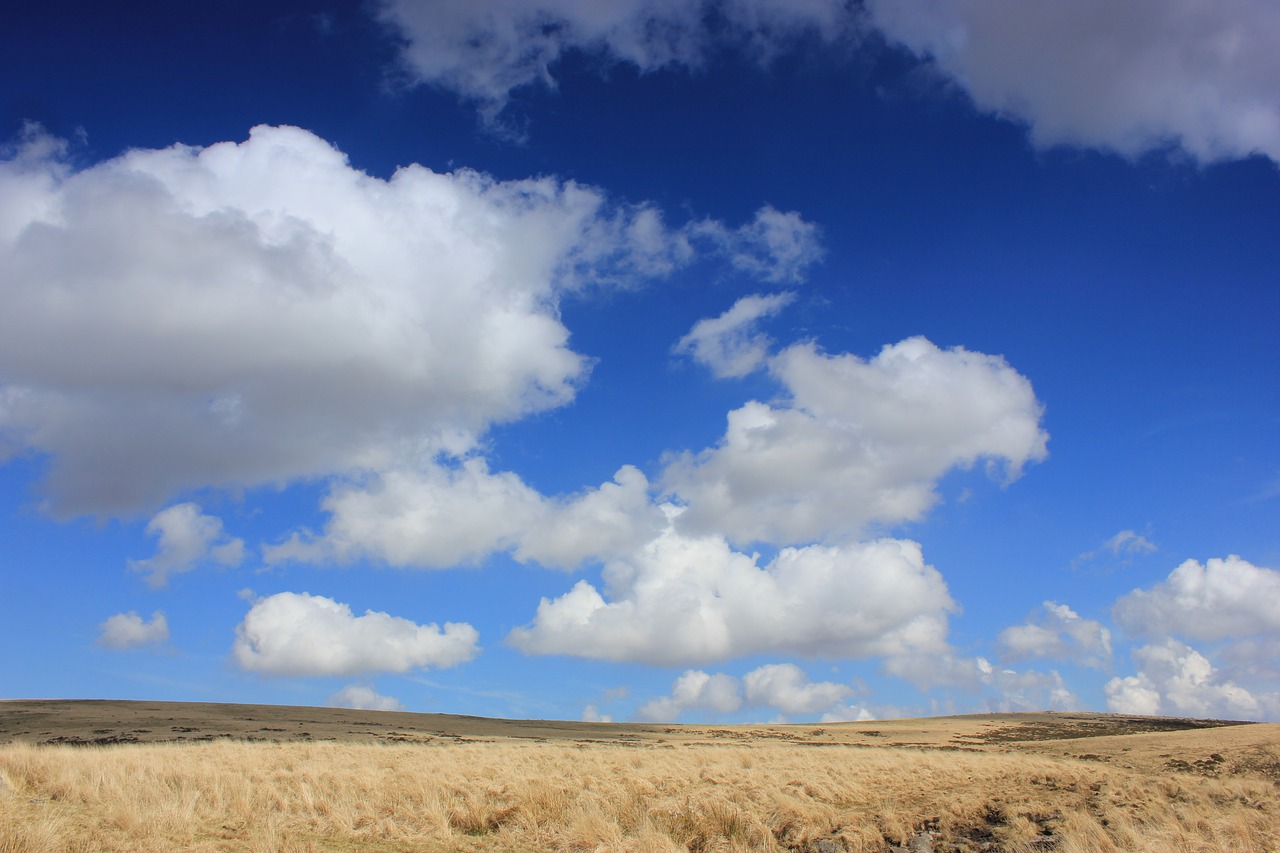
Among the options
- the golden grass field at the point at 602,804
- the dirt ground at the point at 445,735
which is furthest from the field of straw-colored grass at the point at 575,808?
the dirt ground at the point at 445,735

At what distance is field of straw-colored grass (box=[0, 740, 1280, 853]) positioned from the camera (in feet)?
48.1

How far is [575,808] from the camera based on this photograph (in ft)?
59.9

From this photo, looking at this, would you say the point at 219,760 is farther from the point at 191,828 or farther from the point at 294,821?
the point at 191,828

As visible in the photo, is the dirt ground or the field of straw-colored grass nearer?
the field of straw-colored grass

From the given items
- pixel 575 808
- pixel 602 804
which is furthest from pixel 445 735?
pixel 575 808

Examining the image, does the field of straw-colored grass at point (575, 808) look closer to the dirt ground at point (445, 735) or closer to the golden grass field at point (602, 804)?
the golden grass field at point (602, 804)

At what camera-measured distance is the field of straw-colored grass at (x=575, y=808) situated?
14.7m

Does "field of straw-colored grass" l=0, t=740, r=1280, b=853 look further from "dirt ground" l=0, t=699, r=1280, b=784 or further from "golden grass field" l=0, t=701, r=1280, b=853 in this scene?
"dirt ground" l=0, t=699, r=1280, b=784

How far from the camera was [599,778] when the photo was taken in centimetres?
2369

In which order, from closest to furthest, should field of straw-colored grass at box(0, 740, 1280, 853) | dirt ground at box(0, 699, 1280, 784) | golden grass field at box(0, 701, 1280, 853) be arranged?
field of straw-colored grass at box(0, 740, 1280, 853) < golden grass field at box(0, 701, 1280, 853) < dirt ground at box(0, 699, 1280, 784)

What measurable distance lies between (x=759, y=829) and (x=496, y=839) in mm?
6036

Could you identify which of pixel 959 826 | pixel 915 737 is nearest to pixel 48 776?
pixel 959 826

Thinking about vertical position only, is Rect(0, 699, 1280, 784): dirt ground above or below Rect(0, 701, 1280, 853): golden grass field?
below

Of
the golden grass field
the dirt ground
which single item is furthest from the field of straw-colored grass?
the dirt ground
